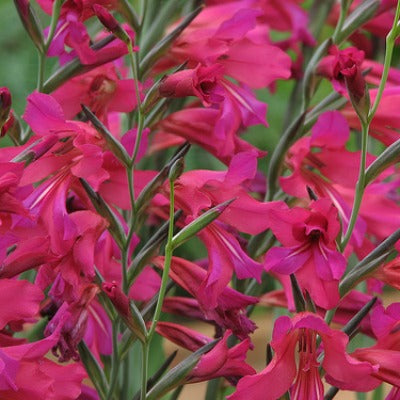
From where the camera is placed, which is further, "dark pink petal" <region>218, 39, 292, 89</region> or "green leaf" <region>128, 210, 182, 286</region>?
"dark pink petal" <region>218, 39, 292, 89</region>

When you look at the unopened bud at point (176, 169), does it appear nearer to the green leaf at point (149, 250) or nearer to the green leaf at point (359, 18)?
the green leaf at point (149, 250)

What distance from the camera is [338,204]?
57 cm

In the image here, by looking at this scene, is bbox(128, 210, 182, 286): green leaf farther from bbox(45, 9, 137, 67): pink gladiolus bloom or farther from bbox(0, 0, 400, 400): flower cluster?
bbox(45, 9, 137, 67): pink gladiolus bloom

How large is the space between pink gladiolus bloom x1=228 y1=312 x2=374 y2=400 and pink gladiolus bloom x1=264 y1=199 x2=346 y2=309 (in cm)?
2

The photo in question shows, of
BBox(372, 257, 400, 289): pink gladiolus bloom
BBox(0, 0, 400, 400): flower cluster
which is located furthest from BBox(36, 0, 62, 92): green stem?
BBox(372, 257, 400, 289): pink gladiolus bloom

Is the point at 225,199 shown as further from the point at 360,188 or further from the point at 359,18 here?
the point at 359,18

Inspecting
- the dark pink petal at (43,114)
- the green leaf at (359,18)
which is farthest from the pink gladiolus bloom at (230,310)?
the green leaf at (359,18)

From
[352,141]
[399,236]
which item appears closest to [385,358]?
[399,236]

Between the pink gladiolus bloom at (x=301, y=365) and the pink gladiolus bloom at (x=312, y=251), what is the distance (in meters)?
0.02

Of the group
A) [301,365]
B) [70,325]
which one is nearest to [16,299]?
[70,325]

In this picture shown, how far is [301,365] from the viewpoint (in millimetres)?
471

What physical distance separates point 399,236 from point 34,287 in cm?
17

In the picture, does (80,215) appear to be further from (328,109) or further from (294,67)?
(294,67)

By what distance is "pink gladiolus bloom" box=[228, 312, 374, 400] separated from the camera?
1.43 ft
